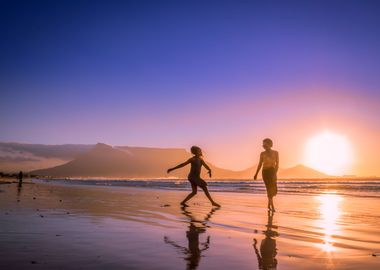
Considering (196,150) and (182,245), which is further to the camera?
(196,150)

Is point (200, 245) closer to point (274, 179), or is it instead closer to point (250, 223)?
point (250, 223)

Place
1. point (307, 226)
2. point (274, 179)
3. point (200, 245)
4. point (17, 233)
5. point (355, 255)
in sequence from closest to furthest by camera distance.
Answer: point (355, 255) → point (200, 245) → point (17, 233) → point (307, 226) → point (274, 179)

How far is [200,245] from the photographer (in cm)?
525

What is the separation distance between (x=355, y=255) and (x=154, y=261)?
8.20 feet

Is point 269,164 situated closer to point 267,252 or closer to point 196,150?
point 196,150

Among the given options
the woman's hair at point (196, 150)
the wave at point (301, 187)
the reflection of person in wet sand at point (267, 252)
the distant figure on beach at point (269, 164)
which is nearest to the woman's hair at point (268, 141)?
the distant figure on beach at point (269, 164)

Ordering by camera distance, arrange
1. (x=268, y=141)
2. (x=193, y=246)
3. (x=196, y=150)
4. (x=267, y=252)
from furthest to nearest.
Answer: (x=196, y=150), (x=268, y=141), (x=193, y=246), (x=267, y=252)

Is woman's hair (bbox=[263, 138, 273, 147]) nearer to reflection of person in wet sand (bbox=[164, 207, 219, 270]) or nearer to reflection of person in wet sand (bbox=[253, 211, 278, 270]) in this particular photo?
reflection of person in wet sand (bbox=[164, 207, 219, 270])

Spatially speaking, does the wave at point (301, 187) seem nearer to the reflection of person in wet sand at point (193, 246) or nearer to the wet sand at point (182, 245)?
the wet sand at point (182, 245)

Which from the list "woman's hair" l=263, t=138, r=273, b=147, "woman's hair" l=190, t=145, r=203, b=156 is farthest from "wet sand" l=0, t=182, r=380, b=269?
"woman's hair" l=190, t=145, r=203, b=156

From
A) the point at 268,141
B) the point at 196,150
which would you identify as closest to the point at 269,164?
the point at 268,141

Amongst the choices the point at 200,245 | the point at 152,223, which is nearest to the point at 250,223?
the point at 152,223

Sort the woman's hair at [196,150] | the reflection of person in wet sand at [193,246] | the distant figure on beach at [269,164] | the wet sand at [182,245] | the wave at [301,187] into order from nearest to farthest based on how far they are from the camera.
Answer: the wet sand at [182,245] → the reflection of person in wet sand at [193,246] → the distant figure on beach at [269,164] → the woman's hair at [196,150] → the wave at [301,187]

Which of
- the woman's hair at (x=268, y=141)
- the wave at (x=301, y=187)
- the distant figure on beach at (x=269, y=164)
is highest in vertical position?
the woman's hair at (x=268, y=141)
